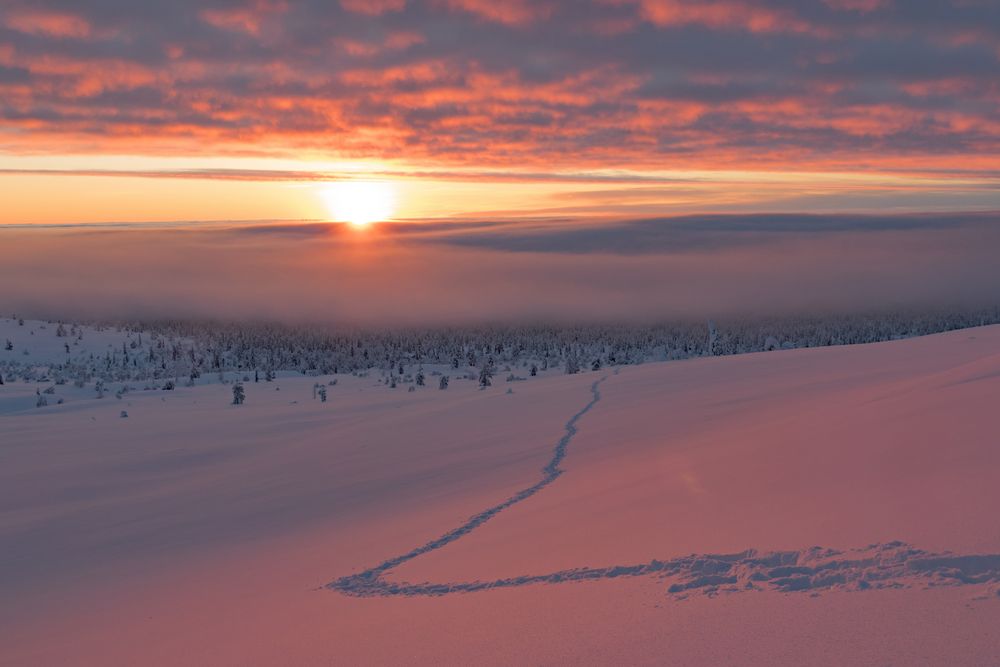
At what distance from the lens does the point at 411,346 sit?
84.1m

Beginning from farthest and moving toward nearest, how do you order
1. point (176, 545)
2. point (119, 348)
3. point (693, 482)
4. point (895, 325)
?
point (895, 325)
point (119, 348)
point (176, 545)
point (693, 482)

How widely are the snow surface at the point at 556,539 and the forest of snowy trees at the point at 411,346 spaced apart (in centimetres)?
1415

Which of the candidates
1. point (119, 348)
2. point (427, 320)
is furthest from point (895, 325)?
point (119, 348)

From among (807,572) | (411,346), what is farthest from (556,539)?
(411,346)

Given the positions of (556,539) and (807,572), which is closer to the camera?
(807,572)

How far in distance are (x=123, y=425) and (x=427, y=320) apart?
130423mm

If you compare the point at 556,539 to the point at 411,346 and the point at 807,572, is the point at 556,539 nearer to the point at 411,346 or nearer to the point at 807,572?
the point at 807,572

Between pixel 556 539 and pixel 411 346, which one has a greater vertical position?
pixel 411 346

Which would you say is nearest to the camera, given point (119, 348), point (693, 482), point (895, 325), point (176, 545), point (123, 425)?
point (693, 482)

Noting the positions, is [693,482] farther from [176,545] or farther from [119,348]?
[119,348]

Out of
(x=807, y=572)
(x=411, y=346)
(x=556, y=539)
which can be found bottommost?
(x=556, y=539)

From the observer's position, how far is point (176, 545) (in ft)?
20.8

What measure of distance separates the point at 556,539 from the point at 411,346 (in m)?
80.0

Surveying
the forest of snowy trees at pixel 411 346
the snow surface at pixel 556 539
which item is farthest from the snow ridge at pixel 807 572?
the forest of snowy trees at pixel 411 346
